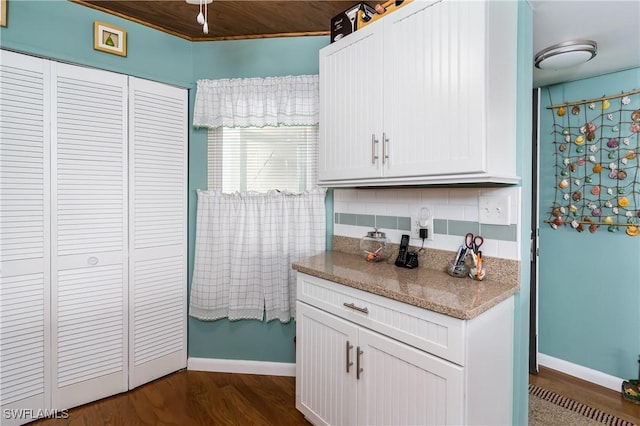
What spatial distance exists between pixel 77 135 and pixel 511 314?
2504mm

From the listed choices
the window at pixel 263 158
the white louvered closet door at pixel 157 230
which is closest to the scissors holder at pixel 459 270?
the window at pixel 263 158

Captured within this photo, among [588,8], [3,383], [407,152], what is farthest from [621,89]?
[3,383]

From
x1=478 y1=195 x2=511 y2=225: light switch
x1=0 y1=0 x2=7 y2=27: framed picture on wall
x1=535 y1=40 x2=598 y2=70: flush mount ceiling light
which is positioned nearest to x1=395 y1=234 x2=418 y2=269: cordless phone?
x1=478 y1=195 x2=511 y2=225: light switch

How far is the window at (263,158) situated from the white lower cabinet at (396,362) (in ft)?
2.56

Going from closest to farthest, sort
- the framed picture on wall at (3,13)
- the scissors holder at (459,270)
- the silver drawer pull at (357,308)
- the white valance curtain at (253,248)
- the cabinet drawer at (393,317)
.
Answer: the cabinet drawer at (393,317)
the silver drawer pull at (357,308)
the scissors holder at (459,270)
the framed picture on wall at (3,13)
the white valance curtain at (253,248)

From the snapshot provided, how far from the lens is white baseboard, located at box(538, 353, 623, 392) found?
2.27m

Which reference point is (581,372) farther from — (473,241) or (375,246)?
(375,246)

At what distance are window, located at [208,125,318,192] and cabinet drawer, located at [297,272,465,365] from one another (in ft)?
2.69

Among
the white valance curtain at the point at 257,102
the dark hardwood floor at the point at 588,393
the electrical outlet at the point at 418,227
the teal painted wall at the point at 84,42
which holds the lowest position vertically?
the dark hardwood floor at the point at 588,393

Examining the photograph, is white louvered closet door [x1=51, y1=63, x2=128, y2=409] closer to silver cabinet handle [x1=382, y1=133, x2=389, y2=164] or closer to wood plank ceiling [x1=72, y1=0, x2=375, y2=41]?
wood plank ceiling [x1=72, y1=0, x2=375, y2=41]

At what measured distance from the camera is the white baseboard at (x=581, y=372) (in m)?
2.27

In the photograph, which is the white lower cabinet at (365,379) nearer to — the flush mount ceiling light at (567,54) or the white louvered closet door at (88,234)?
the white louvered closet door at (88,234)

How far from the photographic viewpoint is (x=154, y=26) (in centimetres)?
226

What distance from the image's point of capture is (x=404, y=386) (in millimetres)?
1384
